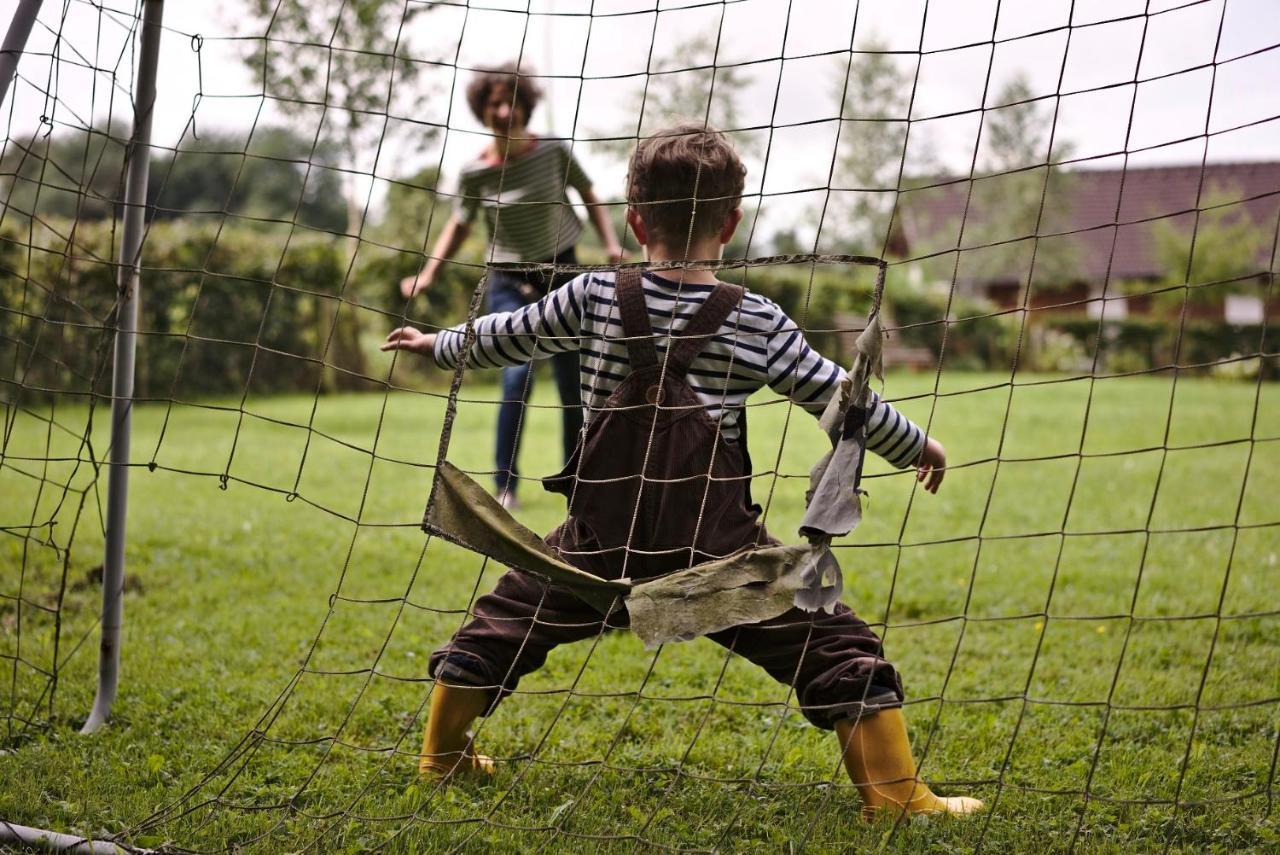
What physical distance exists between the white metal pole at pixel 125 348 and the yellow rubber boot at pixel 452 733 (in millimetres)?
904

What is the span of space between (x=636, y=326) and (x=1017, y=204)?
30.5 m

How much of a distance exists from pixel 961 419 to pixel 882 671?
8177 millimetres

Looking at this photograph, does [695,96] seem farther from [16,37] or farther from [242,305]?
[16,37]

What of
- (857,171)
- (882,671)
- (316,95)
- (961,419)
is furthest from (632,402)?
(857,171)

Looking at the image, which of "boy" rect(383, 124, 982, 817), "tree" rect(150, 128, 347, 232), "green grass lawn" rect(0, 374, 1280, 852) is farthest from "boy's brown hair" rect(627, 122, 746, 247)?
"tree" rect(150, 128, 347, 232)

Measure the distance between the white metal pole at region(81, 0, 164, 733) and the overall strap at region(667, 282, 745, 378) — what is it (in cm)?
130

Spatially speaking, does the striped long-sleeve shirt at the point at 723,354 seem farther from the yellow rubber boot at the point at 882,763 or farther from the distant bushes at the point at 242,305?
the distant bushes at the point at 242,305

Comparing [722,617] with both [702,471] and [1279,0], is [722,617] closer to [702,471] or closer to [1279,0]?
[702,471]

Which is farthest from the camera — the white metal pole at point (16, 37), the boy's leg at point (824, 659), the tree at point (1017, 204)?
the tree at point (1017, 204)

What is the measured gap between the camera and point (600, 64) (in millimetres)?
2648

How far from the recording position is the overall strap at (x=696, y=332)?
7.47 feet

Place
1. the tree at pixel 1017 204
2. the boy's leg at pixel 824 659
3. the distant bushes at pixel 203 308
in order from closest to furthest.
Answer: the boy's leg at pixel 824 659 < the distant bushes at pixel 203 308 < the tree at pixel 1017 204

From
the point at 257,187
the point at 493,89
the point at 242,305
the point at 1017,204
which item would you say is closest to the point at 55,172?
the point at 493,89

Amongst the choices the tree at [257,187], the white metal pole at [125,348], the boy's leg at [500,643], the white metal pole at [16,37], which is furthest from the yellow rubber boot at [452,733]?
the tree at [257,187]
